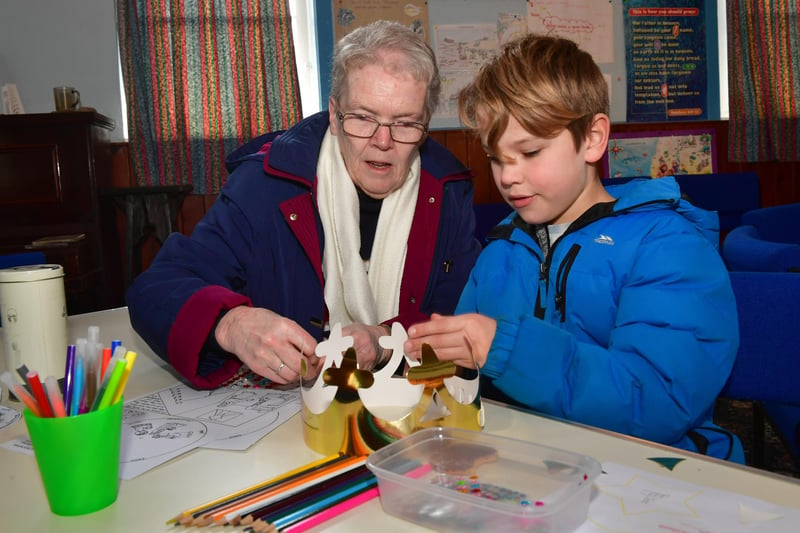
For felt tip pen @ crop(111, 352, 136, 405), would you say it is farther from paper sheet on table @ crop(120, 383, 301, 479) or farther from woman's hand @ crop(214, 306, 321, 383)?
woman's hand @ crop(214, 306, 321, 383)

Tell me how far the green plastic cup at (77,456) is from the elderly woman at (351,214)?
0.56 metres

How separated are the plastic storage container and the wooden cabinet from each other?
3284 millimetres

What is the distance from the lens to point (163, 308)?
3.84 ft

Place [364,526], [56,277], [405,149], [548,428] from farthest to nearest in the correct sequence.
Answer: [405,149] < [56,277] < [548,428] < [364,526]

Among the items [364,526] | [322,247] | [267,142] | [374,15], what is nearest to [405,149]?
[322,247]

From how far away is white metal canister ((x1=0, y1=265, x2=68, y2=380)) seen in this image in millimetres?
1084

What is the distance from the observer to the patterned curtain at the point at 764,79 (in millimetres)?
4977

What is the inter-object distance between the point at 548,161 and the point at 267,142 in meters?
0.86

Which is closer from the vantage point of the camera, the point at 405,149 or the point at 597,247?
the point at 597,247

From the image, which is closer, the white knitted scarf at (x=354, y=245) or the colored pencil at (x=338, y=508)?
the colored pencil at (x=338, y=508)

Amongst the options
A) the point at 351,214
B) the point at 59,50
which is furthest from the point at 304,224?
the point at 59,50

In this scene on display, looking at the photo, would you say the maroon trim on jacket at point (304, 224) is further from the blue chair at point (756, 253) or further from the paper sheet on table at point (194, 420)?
the blue chair at point (756, 253)

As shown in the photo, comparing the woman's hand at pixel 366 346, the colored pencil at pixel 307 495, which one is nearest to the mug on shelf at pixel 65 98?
the woman's hand at pixel 366 346

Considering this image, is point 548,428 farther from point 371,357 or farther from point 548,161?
point 548,161
